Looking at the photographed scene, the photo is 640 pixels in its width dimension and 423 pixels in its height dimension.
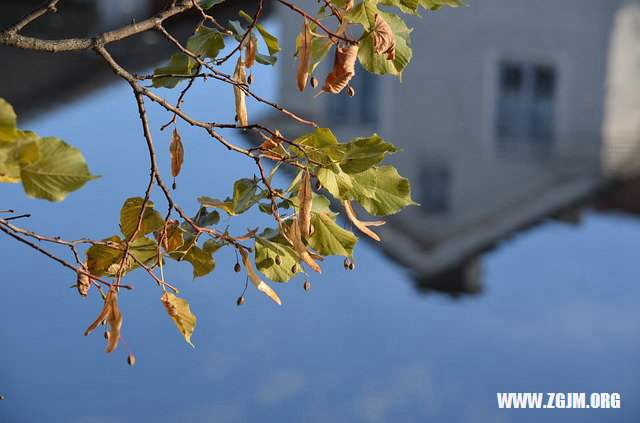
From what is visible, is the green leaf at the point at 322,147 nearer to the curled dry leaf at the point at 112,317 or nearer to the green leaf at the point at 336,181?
the green leaf at the point at 336,181

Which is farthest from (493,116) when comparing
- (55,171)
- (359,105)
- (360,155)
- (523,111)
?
(55,171)

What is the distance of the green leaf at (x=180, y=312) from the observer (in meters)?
0.67

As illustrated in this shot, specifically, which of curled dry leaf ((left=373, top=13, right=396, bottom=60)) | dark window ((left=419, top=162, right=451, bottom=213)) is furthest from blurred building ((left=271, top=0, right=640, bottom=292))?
curled dry leaf ((left=373, top=13, right=396, bottom=60))

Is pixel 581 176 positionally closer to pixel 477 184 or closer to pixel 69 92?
pixel 477 184

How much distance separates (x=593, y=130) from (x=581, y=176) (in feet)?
3.17

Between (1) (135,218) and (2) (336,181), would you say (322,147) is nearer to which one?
(2) (336,181)

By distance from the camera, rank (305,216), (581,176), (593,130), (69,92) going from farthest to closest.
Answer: (593,130)
(69,92)
(581,176)
(305,216)

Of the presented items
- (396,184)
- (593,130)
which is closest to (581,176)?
(593,130)

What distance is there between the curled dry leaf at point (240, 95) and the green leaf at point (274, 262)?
0.10m

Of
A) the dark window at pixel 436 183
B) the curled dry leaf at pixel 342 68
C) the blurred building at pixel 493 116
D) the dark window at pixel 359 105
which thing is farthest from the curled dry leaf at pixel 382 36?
the dark window at pixel 359 105

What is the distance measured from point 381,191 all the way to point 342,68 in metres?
0.09

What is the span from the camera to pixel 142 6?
230 inches

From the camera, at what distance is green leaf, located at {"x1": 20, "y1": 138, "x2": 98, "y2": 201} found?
52 centimetres

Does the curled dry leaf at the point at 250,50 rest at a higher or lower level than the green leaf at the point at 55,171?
higher
